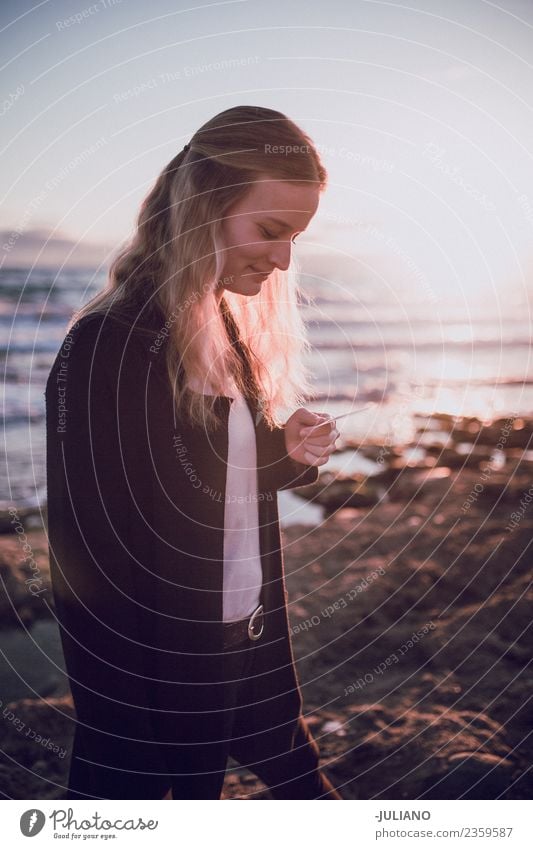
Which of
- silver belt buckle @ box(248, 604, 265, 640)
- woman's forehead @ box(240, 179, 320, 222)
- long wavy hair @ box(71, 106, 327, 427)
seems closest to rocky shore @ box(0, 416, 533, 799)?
silver belt buckle @ box(248, 604, 265, 640)

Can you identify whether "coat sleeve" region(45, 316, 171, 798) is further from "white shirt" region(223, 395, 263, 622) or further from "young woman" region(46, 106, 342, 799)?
"white shirt" region(223, 395, 263, 622)

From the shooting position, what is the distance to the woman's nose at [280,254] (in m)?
1.64

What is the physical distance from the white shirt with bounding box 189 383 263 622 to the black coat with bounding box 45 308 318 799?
45 mm

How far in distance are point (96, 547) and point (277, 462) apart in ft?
1.72

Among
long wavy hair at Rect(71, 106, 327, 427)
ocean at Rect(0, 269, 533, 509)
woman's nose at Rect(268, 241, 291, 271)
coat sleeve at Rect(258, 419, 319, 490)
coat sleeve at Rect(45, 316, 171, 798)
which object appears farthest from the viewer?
ocean at Rect(0, 269, 533, 509)

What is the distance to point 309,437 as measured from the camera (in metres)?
1.74

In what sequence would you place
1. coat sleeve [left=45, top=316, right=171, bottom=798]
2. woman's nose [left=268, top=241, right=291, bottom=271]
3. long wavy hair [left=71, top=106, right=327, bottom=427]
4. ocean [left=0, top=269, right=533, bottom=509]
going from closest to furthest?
coat sleeve [left=45, top=316, right=171, bottom=798], long wavy hair [left=71, top=106, right=327, bottom=427], woman's nose [left=268, top=241, right=291, bottom=271], ocean [left=0, top=269, right=533, bottom=509]

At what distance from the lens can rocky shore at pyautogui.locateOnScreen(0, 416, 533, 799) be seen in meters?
2.26

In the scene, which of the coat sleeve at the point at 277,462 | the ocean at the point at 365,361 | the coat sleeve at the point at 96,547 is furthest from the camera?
the ocean at the point at 365,361

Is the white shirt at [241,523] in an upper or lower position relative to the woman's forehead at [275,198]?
lower

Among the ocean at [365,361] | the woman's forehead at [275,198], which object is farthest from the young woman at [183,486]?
the ocean at [365,361]

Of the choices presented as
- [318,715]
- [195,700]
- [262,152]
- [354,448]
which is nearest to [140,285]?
[262,152]

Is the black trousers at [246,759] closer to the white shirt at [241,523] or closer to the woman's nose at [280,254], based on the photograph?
the white shirt at [241,523]

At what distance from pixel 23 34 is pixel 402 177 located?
1302 mm
